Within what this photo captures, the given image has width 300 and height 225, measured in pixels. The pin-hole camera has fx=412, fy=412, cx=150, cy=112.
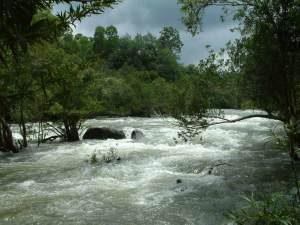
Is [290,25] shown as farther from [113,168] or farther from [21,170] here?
[21,170]

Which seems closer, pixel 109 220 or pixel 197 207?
pixel 109 220

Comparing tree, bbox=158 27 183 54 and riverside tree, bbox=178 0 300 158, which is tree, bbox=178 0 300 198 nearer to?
riverside tree, bbox=178 0 300 158

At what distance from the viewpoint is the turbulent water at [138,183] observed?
7859mm

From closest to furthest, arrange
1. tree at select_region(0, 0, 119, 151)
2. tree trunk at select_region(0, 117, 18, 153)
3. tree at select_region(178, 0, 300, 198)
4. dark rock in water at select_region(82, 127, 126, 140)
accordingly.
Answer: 1. tree at select_region(0, 0, 119, 151)
2. tree at select_region(178, 0, 300, 198)
3. tree trunk at select_region(0, 117, 18, 153)
4. dark rock in water at select_region(82, 127, 126, 140)

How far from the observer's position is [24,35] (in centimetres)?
311

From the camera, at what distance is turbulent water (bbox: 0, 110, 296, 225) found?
25.8 feet

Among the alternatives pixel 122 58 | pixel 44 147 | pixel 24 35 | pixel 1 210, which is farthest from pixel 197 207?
pixel 122 58

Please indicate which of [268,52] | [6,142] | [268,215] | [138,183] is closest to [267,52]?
[268,52]

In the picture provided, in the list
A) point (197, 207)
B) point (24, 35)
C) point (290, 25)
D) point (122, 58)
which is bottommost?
point (197, 207)

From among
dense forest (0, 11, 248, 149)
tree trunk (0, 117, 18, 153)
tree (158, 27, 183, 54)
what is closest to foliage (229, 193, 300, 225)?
dense forest (0, 11, 248, 149)

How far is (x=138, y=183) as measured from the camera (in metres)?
10.3

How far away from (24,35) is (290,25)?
9.15 meters

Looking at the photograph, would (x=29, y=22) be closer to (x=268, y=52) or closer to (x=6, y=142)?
(x=268, y=52)

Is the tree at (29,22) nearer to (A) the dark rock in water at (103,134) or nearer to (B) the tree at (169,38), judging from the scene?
(A) the dark rock in water at (103,134)
